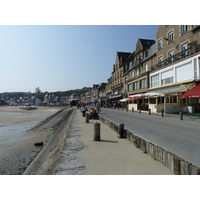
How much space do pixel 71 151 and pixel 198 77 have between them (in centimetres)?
1694

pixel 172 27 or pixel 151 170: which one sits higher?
pixel 172 27

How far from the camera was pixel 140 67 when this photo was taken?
119ft

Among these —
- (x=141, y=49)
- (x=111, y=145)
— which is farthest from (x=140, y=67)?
(x=111, y=145)

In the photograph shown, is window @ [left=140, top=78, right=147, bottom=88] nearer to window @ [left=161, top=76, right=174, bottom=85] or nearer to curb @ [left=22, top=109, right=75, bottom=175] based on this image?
window @ [left=161, top=76, right=174, bottom=85]

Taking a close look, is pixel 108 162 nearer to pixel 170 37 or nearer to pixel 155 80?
pixel 170 37

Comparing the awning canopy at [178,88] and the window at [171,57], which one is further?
the window at [171,57]

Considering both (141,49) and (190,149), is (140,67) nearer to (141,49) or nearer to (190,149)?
(141,49)

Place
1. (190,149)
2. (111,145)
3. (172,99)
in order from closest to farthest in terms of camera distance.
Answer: (190,149) < (111,145) < (172,99)

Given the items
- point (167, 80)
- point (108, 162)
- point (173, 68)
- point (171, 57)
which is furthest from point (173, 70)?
point (108, 162)

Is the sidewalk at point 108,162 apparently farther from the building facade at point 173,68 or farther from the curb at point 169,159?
the building facade at point 173,68

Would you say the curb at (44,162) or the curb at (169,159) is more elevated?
the curb at (169,159)

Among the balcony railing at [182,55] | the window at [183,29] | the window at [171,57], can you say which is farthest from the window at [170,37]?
the balcony railing at [182,55]

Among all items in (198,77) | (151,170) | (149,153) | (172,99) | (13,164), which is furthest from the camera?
(172,99)

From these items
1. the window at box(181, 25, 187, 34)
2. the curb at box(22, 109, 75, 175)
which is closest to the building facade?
the window at box(181, 25, 187, 34)
